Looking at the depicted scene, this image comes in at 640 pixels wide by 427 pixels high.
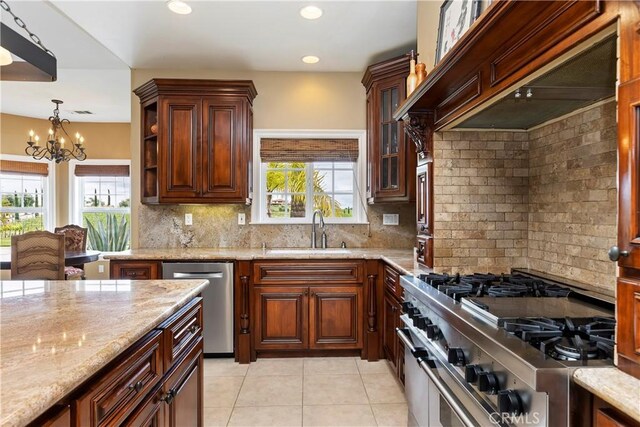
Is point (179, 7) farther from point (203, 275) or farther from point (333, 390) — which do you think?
point (333, 390)

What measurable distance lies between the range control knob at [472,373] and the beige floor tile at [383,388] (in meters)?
1.41

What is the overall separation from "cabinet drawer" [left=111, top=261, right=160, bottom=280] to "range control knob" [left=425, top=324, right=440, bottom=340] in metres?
2.38

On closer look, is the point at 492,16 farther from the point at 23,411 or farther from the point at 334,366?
the point at 334,366

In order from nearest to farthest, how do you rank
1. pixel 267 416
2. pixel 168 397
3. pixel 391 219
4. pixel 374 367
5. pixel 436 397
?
pixel 168 397, pixel 436 397, pixel 267 416, pixel 374 367, pixel 391 219

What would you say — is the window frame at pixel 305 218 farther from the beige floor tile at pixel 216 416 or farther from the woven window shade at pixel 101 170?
the woven window shade at pixel 101 170

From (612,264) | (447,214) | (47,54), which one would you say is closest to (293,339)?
(447,214)

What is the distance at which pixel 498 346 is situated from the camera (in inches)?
41.2

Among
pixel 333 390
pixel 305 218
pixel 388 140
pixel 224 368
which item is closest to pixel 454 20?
pixel 388 140

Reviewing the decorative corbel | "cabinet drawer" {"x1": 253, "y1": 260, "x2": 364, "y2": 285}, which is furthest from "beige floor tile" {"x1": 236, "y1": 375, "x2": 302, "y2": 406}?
the decorative corbel

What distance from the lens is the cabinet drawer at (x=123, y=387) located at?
2.82ft

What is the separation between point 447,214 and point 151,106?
295 cm

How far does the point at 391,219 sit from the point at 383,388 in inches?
65.4

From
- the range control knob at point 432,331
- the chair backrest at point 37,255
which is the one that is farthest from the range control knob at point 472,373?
the chair backrest at point 37,255

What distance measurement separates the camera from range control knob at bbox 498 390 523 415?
0.98 meters
